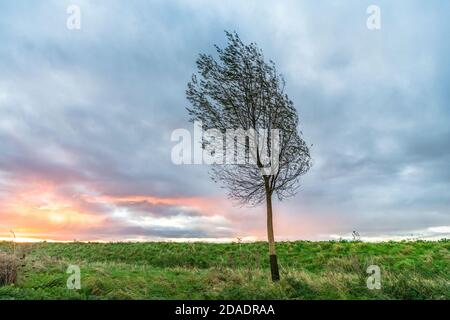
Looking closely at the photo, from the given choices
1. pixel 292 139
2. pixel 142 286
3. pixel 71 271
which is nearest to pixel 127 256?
pixel 71 271

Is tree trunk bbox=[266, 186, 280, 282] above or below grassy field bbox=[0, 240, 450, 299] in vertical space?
above

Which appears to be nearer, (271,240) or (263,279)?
(271,240)

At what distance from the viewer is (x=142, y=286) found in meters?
17.6

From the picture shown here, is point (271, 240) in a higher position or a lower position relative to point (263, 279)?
higher

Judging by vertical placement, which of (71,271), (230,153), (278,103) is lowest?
(71,271)

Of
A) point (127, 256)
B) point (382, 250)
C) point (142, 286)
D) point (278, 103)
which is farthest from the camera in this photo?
point (127, 256)

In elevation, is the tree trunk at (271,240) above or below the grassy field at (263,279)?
above

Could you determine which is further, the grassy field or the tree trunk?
the tree trunk

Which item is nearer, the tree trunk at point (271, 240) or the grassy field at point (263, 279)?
the grassy field at point (263, 279)
